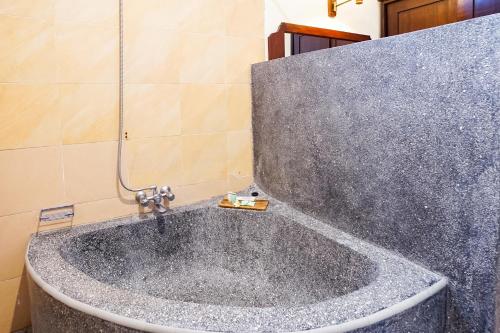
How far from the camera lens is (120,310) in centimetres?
101

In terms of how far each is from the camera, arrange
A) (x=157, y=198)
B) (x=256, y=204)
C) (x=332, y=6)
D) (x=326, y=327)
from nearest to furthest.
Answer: (x=326, y=327) < (x=157, y=198) < (x=256, y=204) < (x=332, y=6)

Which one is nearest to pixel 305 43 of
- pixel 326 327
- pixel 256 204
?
pixel 256 204

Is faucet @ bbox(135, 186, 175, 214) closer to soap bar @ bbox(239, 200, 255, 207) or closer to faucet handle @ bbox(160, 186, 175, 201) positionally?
faucet handle @ bbox(160, 186, 175, 201)

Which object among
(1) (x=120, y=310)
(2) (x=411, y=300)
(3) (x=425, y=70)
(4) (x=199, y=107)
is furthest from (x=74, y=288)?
(3) (x=425, y=70)

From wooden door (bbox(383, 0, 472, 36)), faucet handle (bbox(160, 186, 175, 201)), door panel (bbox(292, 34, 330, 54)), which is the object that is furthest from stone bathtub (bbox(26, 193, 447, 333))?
wooden door (bbox(383, 0, 472, 36))

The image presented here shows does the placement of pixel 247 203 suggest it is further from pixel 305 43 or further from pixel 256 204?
pixel 305 43

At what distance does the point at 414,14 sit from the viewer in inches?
114

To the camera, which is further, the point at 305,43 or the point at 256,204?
the point at 305,43

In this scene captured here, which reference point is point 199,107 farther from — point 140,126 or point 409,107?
point 409,107

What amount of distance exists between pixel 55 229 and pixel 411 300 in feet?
4.94

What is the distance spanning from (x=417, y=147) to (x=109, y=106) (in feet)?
4.51

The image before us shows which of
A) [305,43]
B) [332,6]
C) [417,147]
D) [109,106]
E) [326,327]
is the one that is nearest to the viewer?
[326,327]

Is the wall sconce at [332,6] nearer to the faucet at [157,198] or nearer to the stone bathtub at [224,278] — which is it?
the stone bathtub at [224,278]

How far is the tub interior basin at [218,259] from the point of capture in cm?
158
